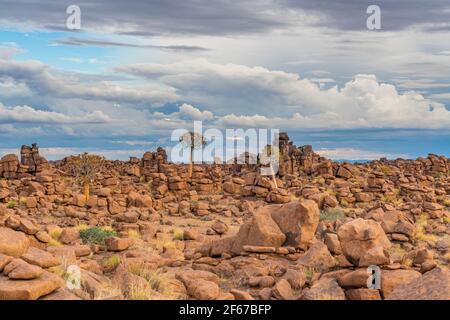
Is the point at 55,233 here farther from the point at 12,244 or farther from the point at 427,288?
the point at 427,288

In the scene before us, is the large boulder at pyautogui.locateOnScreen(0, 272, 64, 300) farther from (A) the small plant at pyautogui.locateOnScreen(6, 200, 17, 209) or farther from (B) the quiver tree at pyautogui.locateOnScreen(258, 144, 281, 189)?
(B) the quiver tree at pyautogui.locateOnScreen(258, 144, 281, 189)

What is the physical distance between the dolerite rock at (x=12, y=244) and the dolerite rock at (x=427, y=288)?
8.45 meters

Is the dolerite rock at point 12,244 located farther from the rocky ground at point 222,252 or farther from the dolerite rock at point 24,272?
the dolerite rock at point 24,272

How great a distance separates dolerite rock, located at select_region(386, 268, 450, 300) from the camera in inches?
433

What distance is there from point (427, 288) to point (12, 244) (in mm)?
9257

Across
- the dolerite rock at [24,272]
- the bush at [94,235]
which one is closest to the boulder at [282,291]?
the dolerite rock at [24,272]

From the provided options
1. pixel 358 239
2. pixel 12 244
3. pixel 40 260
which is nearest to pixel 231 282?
pixel 358 239

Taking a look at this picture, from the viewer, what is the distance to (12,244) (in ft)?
43.1

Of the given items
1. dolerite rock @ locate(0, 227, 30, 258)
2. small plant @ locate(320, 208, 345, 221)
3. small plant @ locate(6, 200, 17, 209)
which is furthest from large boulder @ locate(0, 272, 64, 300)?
small plant @ locate(6, 200, 17, 209)

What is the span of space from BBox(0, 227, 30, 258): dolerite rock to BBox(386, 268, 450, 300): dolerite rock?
27.7 feet
